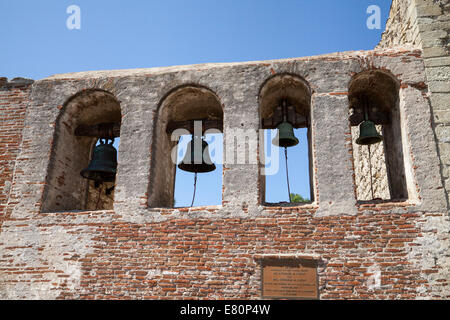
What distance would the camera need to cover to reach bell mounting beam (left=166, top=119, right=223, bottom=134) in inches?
266

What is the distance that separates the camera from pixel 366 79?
20.3 feet

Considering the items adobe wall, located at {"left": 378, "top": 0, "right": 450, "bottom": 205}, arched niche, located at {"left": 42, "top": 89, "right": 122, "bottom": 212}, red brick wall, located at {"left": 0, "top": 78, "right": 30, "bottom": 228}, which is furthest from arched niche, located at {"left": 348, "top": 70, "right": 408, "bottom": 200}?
red brick wall, located at {"left": 0, "top": 78, "right": 30, "bottom": 228}

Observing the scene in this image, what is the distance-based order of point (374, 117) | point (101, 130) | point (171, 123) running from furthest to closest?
point (101, 130)
point (171, 123)
point (374, 117)

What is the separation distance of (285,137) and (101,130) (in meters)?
3.28

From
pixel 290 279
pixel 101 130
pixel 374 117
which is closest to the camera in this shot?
pixel 290 279

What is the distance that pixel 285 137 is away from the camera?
247 inches

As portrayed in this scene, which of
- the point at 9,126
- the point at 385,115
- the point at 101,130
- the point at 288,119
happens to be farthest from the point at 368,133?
the point at 9,126

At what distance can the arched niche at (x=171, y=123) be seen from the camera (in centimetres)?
629

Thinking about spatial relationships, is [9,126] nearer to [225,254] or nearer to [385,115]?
[225,254]

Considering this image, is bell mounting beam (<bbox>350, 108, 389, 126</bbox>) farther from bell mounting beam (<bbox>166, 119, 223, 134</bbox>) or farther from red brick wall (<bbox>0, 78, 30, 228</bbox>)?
A: red brick wall (<bbox>0, 78, 30, 228</bbox>)

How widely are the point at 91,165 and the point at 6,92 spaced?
2169 mm

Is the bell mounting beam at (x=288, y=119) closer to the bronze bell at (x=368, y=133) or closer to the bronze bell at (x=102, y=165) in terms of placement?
the bronze bell at (x=368, y=133)
